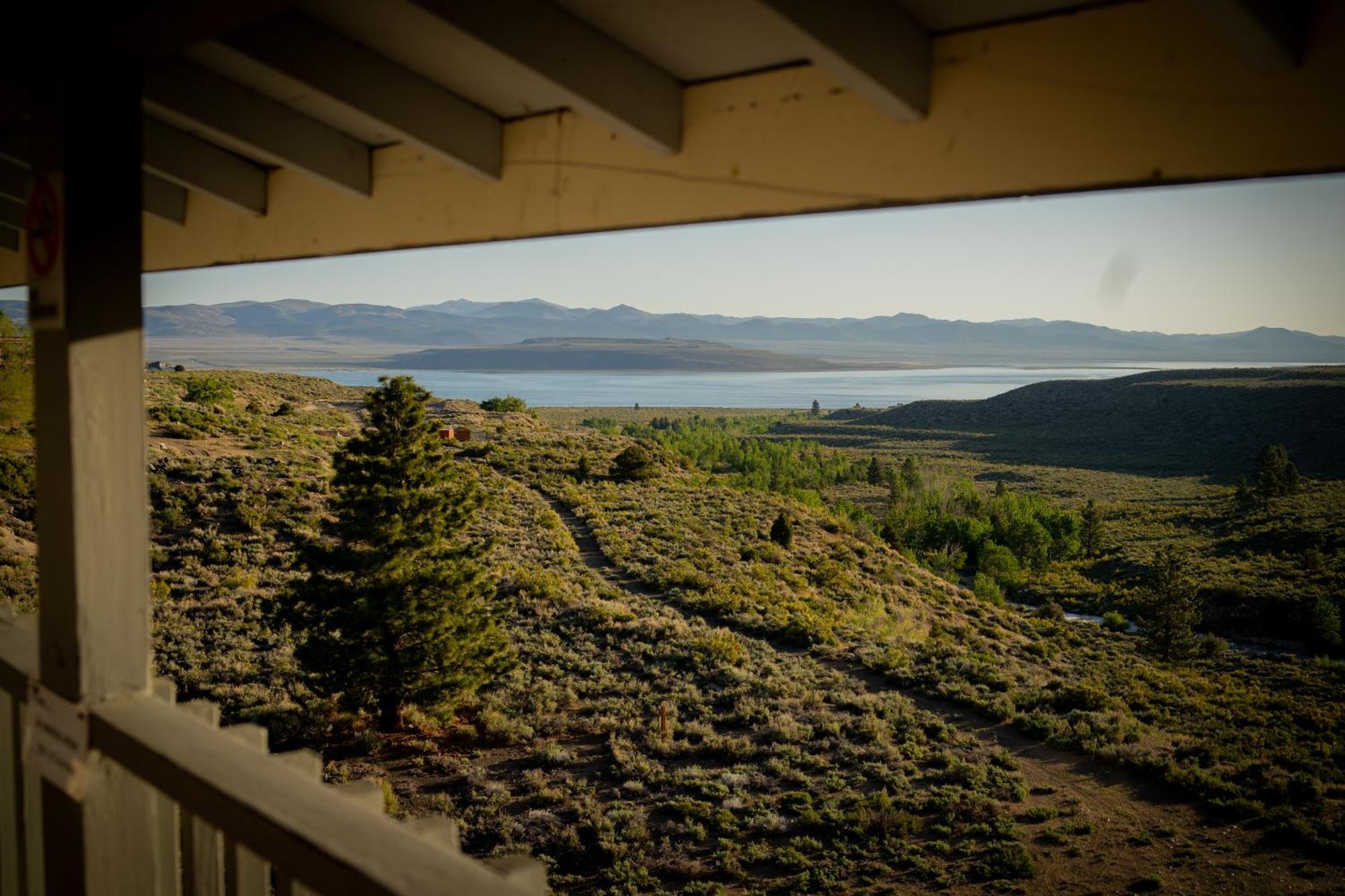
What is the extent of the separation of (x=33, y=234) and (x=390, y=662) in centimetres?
1412

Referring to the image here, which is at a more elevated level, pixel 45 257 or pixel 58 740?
pixel 45 257

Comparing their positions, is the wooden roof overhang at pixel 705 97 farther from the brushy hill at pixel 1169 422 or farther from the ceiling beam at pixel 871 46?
the brushy hill at pixel 1169 422

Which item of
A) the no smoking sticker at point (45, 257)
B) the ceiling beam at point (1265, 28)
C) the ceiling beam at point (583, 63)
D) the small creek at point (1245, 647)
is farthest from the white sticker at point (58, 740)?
the small creek at point (1245, 647)

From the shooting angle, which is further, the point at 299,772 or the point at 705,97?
the point at 705,97

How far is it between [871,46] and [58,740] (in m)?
2.05

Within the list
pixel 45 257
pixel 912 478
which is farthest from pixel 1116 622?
pixel 45 257

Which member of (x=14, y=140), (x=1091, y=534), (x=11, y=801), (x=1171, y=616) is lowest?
(x=1091, y=534)

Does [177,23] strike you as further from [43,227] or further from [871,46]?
[871,46]

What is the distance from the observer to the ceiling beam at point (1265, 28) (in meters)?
1.10

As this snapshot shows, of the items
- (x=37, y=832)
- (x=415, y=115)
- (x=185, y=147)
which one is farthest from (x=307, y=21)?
(x=37, y=832)

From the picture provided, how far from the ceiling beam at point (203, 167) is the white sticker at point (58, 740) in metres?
1.58

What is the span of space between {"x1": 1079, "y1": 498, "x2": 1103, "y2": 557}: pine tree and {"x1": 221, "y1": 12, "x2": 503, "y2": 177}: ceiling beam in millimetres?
69808

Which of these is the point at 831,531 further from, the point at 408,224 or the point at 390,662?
the point at 408,224

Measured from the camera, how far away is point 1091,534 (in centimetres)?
6500
